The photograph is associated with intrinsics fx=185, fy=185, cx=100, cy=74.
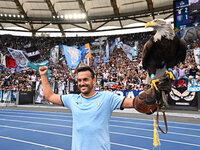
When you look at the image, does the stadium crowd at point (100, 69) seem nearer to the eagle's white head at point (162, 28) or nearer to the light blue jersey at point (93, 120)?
→ the eagle's white head at point (162, 28)

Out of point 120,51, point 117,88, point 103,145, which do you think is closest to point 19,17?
point 120,51

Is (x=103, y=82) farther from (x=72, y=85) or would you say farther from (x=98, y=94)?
(x=98, y=94)

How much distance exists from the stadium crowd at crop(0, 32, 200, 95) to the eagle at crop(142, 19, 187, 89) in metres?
10.9

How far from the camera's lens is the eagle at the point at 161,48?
90.5 inches

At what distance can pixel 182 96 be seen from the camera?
1157cm

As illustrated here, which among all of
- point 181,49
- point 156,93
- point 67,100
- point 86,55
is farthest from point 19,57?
point 156,93

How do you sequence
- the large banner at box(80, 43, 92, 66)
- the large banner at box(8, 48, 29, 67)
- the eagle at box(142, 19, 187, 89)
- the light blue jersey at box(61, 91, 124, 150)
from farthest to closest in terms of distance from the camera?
the large banner at box(80, 43, 92, 66) → the large banner at box(8, 48, 29, 67) → the eagle at box(142, 19, 187, 89) → the light blue jersey at box(61, 91, 124, 150)

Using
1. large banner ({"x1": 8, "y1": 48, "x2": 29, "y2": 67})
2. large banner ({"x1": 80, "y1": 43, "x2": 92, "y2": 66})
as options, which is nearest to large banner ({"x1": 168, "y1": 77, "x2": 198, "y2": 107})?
large banner ({"x1": 80, "y1": 43, "x2": 92, "y2": 66})

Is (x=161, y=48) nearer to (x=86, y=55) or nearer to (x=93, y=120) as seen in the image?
(x=93, y=120)

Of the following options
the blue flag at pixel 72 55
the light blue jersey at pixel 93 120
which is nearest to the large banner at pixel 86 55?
the blue flag at pixel 72 55

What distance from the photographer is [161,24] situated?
2361mm

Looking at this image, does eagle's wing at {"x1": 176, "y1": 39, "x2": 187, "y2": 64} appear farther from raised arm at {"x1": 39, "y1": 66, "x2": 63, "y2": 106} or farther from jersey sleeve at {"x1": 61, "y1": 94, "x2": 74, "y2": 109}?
raised arm at {"x1": 39, "y1": 66, "x2": 63, "y2": 106}

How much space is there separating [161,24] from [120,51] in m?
24.0

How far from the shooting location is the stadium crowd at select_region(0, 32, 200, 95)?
51.3 ft
